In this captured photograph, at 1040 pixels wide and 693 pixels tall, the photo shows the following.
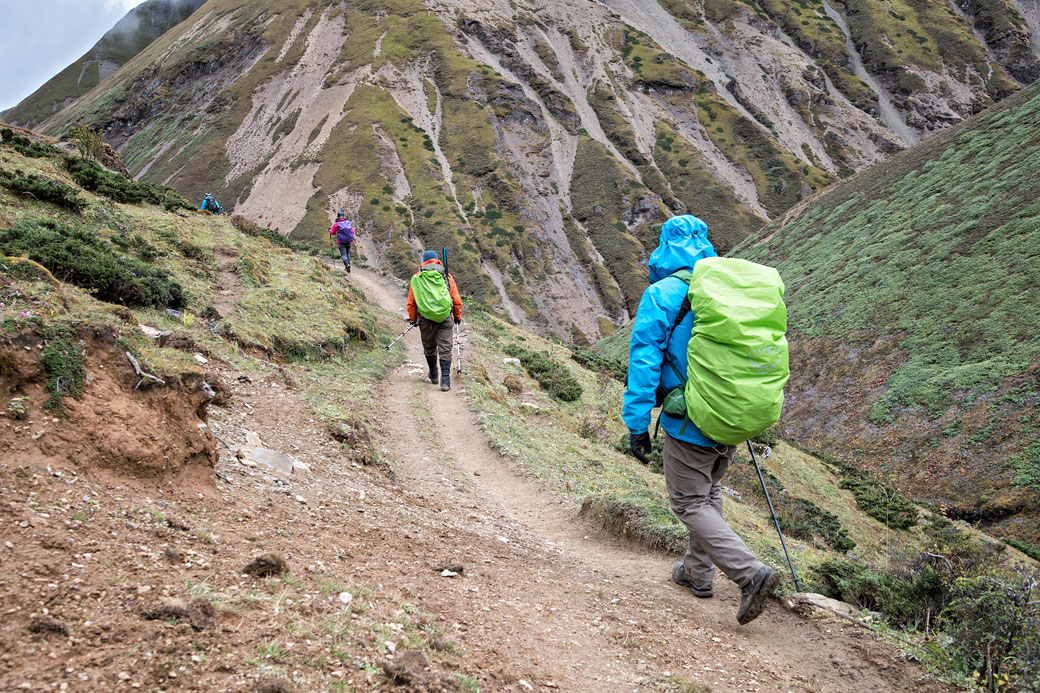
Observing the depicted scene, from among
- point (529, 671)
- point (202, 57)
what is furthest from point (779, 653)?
point (202, 57)

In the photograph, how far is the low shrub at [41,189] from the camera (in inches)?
420

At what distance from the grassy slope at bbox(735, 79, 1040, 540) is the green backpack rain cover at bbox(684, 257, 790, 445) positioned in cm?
1705

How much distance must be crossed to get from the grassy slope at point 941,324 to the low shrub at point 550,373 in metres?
11.6

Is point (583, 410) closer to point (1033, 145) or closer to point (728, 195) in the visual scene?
point (1033, 145)

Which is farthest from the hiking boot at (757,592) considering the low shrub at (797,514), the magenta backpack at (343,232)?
the magenta backpack at (343,232)

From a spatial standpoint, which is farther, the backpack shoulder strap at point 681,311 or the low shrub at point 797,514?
the low shrub at point 797,514

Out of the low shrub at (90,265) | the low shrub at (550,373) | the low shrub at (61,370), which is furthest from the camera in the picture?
the low shrub at (550,373)

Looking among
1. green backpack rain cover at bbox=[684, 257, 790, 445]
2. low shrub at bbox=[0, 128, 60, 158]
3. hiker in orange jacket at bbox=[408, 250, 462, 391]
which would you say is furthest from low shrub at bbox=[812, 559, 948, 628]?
low shrub at bbox=[0, 128, 60, 158]

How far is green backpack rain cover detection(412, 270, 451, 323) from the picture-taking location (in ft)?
40.6

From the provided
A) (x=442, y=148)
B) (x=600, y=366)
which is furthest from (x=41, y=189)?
(x=442, y=148)

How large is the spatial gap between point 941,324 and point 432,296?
71.6 feet

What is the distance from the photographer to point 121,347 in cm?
479

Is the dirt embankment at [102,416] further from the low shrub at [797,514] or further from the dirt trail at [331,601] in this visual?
the low shrub at [797,514]

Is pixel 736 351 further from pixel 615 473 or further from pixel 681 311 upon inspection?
pixel 615 473
